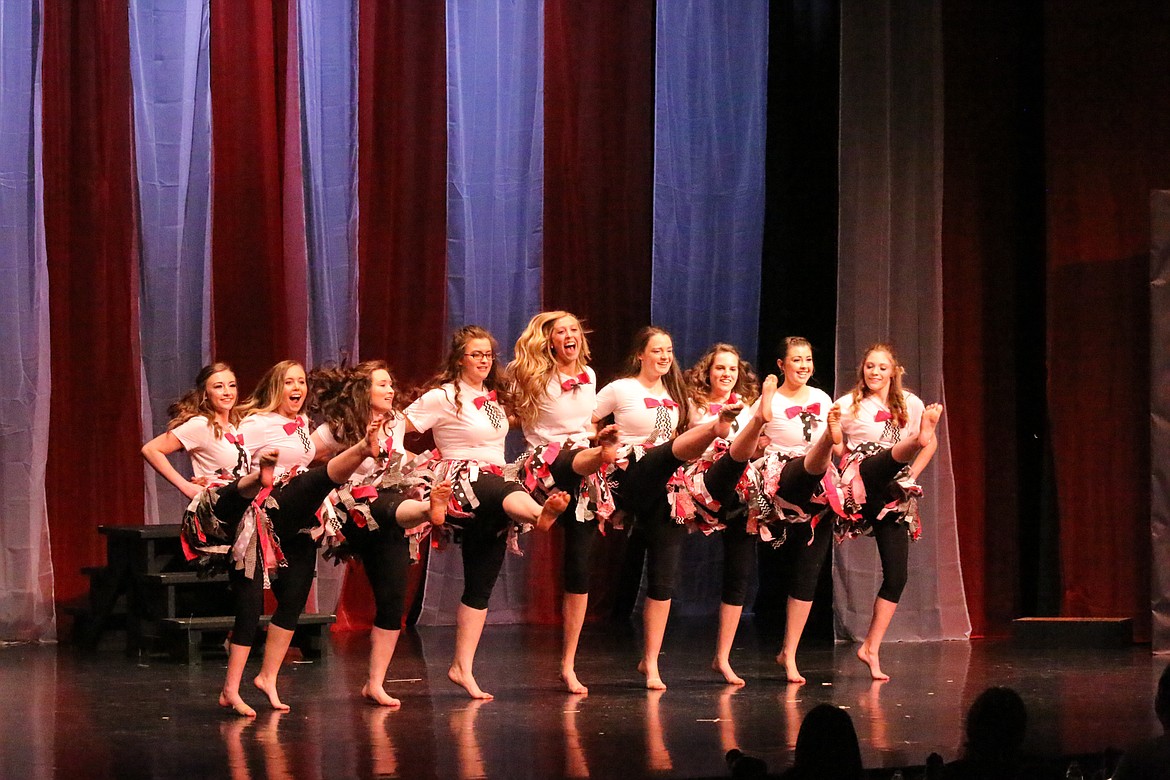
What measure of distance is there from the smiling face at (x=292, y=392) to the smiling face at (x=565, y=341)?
3.14 feet

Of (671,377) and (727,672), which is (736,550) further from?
(671,377)

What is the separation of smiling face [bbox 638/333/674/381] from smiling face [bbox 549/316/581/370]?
0.98 ft

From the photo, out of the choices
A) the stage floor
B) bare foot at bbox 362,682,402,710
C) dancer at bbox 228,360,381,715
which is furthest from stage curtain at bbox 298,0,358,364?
bare foot at bbox 362,682,402,710

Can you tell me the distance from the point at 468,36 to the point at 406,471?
133 inches

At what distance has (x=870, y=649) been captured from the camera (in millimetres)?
5977

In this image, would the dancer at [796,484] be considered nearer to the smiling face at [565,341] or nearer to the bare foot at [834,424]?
the bare foot at [834,424]

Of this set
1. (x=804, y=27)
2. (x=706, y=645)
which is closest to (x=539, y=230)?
(x=804, y=27)

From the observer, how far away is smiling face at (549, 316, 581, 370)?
18.5 feet

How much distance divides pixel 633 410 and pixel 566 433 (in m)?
0.29

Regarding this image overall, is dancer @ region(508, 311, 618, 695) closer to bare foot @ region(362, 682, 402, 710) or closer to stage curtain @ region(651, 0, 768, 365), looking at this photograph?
bare foot @ region(362, 682, 402, 710)

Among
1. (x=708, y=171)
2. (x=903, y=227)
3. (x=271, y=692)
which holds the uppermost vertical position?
(x=708, y=171)

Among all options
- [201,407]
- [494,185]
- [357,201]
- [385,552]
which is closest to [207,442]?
[201,407]

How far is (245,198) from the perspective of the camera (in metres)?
7.45

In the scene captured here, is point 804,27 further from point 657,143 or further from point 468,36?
point 468,36
